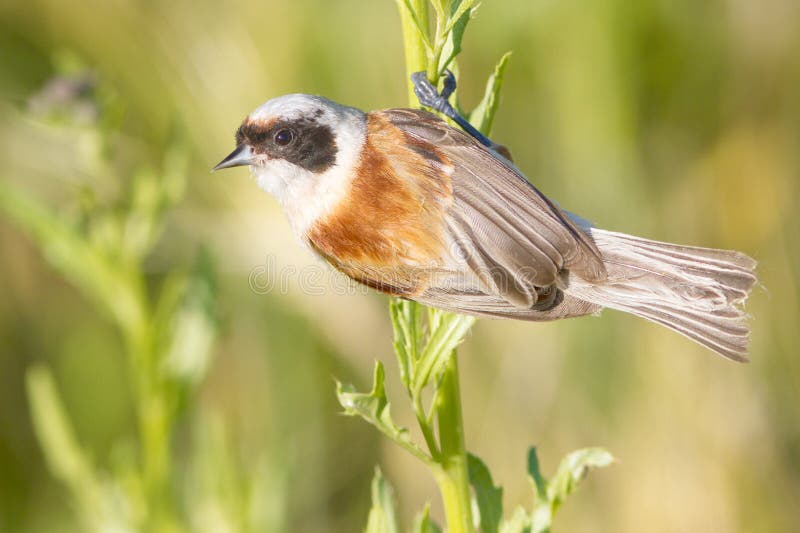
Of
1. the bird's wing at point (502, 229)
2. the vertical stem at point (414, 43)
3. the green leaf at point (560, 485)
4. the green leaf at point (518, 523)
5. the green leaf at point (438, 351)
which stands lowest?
the green leaf at point (518, 523)

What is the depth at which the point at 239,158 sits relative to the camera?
204 centimetres

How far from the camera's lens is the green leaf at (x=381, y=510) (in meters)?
1.53

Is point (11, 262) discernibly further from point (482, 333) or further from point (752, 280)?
point (752, 280)

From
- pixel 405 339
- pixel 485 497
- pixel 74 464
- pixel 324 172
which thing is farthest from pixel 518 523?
pixel 74 464

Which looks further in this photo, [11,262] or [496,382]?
[11,262]

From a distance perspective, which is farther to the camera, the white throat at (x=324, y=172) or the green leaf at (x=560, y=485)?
the white throat at (x=324, y=172)

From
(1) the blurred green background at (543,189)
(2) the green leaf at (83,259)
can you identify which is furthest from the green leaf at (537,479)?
(1) the blurred green background at (543,189)

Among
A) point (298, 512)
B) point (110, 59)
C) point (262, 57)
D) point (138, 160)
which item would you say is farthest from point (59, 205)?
point (298, 512)

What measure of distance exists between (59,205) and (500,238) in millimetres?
2645

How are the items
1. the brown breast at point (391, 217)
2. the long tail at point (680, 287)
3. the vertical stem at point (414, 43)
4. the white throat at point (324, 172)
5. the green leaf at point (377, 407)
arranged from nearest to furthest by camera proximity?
the green leaf at point (377, 407)
the vertical stem at point (414, 43)
the long tail at point (680, 287)
the brown breast at point (391, 217)
the white throat at point (324, 172)

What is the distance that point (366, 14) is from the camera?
12.1 ft

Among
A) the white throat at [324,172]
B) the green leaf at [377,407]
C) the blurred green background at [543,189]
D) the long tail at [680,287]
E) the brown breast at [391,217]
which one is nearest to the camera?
the green leaf at [377,407]

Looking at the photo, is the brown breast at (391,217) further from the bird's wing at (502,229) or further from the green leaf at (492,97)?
the green leaf at (492,97)

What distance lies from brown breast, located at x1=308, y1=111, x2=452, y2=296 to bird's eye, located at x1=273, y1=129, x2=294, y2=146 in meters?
0.19
